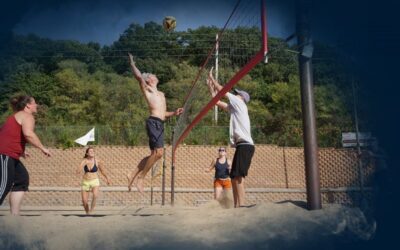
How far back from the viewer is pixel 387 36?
2.10 metres

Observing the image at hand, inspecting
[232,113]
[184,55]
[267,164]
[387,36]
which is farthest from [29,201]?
[184,55]

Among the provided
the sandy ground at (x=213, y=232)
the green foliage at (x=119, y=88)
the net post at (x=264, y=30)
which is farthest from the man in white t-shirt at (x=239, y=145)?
the green foliage at (x=119, y=88)

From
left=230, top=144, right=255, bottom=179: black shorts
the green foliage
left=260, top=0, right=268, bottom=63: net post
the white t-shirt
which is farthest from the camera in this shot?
the green foliage

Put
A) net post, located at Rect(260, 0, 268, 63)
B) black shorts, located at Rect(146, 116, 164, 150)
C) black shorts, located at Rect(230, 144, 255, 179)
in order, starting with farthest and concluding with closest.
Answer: black shorts, located at Rect(146, 116, 164, 150), black shorts, located at Rect(230, 144, 255, 179), net post, located at Rect(260, 0, 268, 63)

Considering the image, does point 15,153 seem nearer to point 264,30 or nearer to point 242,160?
point 242,160

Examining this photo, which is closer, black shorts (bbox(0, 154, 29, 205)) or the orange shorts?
black shorts (bbox(0, 154, 29, 205))

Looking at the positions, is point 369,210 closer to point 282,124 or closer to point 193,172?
point 193,172

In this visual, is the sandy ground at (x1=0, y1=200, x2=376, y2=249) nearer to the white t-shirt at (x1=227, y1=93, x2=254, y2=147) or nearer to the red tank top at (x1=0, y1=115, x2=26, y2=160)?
the red tank top at (x1=0, y1=115, x2=26, y2=160)

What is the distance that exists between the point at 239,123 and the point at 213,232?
2053 mm

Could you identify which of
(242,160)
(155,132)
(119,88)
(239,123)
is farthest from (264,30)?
(119,88)

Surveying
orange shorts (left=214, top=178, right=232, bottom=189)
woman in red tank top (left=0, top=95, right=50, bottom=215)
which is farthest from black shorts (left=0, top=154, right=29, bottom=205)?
orange shorts (left=214, top=178, right=232, bottom=189)

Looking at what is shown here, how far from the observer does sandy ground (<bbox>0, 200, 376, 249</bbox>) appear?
6.84 feet

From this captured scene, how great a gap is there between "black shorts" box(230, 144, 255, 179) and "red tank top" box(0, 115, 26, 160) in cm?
221

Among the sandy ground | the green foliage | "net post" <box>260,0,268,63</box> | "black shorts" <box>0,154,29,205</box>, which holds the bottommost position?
the sandy ground
